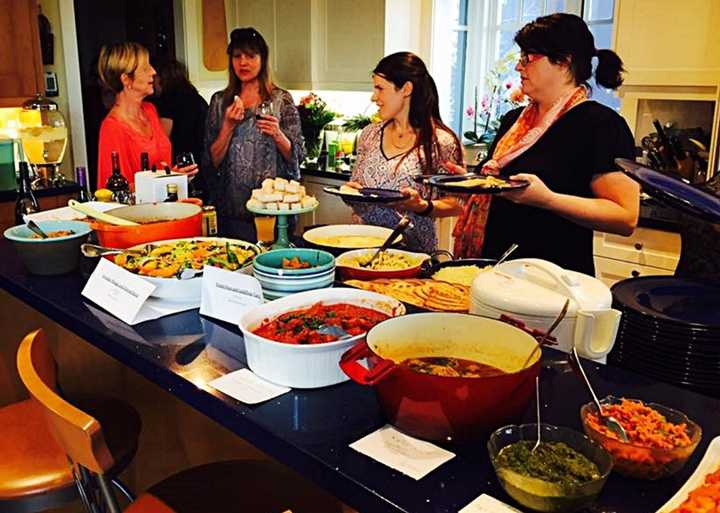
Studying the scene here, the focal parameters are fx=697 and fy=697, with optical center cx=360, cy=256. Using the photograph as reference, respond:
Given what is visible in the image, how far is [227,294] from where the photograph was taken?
4.92 ft

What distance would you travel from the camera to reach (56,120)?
170 inches

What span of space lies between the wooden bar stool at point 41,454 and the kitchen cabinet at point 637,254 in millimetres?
2201

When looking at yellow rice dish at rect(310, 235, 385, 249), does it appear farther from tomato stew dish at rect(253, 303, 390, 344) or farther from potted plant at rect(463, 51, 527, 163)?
potted plant at rect(463, 51, 527, 163)

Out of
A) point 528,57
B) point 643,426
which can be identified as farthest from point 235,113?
point 643,426

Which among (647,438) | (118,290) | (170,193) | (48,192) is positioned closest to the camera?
(647,438)

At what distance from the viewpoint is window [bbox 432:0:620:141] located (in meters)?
4.49

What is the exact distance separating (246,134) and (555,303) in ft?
8.21

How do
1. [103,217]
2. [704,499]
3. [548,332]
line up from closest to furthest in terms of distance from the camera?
[704,499]
[548,332]
[103,217]

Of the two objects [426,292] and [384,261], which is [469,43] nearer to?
[384,261]

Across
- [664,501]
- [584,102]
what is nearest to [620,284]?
[664,501]

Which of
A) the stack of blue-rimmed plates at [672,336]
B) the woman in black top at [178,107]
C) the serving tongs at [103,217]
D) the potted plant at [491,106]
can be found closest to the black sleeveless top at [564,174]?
the stack of blue-rimmed plates at [672,336]

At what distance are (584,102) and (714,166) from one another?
1.46 m

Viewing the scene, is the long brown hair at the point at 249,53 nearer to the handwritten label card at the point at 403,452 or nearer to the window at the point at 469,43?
the window at the point at 469,43

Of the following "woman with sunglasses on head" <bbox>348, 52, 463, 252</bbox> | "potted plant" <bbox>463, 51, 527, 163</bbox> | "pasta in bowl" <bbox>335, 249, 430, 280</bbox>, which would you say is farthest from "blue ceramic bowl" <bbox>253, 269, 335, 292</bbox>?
"potted plant" <bbox>463, 51, 527, 163</bbox>
